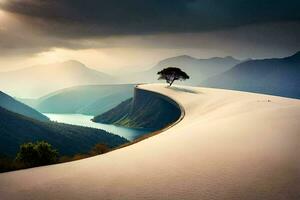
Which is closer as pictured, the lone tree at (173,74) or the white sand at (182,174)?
the white sand at (182,174)

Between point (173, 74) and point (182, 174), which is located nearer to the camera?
point (182, 174)

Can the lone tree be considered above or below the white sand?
above

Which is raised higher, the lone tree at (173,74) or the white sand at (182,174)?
the lone tree at (173,74)

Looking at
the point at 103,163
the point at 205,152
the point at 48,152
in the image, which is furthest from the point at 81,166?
the point at 48,152

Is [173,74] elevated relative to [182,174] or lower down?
elevated

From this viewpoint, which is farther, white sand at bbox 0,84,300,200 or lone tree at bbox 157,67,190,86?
lone tree at bbox 157,67,190,86

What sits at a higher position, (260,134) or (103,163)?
(260,134)

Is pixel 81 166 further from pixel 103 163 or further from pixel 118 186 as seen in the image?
pixel 118 186

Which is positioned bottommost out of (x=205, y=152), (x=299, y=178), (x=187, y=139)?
(x=299, y=178)

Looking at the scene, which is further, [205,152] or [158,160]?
[205,152]

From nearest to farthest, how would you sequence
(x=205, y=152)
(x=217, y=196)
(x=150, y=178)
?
(x=217, y=196), (x=150, y=178), (x=205, y=152)

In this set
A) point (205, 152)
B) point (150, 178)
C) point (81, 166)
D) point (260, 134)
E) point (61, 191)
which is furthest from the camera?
point (260, 134)
